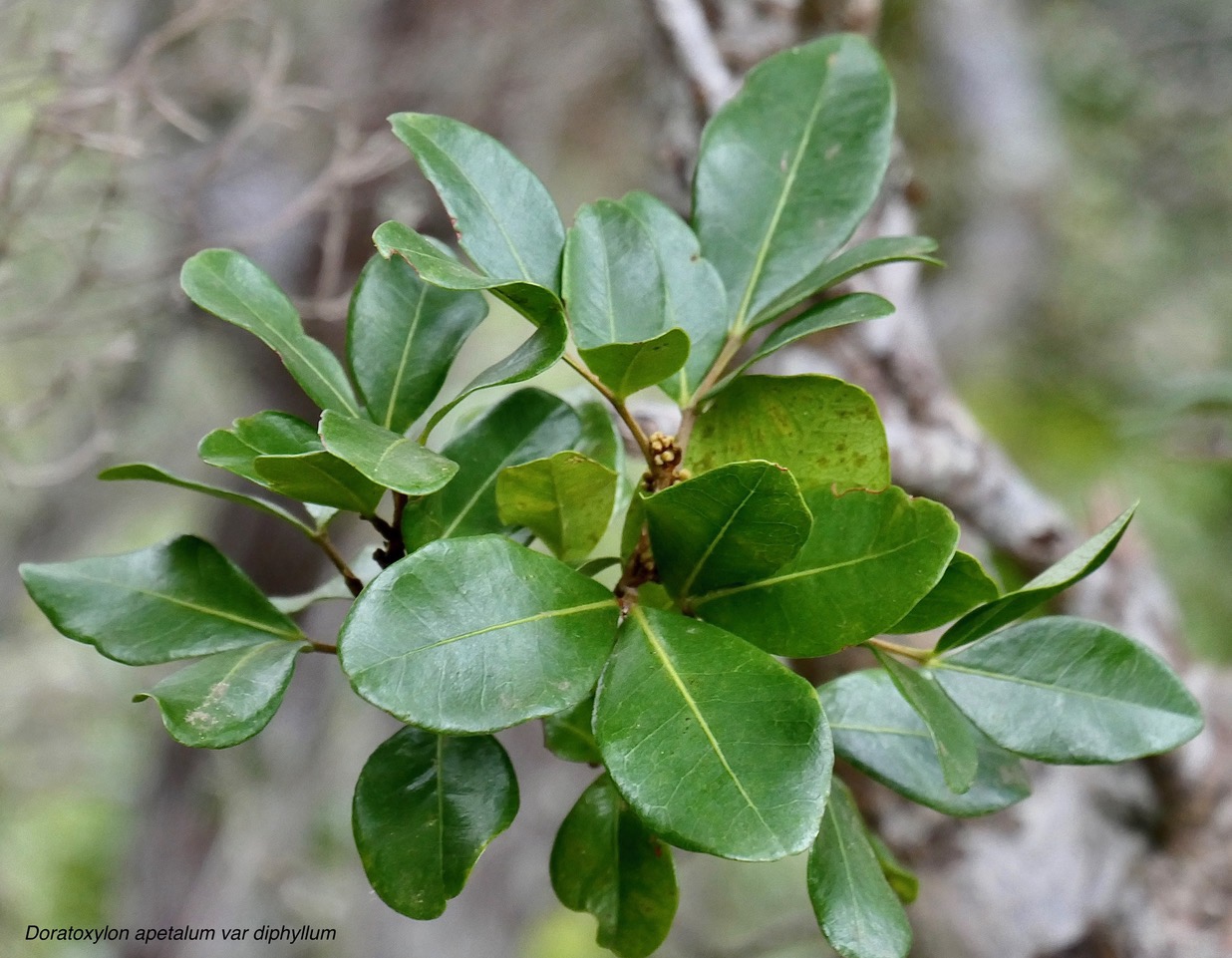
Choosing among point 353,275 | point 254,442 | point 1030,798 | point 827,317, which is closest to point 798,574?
point 827,317

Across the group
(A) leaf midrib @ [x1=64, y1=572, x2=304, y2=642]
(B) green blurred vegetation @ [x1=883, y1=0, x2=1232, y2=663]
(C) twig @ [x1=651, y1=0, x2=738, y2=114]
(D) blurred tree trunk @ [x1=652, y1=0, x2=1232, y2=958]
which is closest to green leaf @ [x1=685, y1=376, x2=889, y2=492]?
(A) leaf midrib @ [x1=64, y1=572, x2=304, y2=642]

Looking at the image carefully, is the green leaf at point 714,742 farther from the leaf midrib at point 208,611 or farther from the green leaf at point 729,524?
the leaf midrib at point 208,611

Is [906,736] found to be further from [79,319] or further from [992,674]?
[79,319]

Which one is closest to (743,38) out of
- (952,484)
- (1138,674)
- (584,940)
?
(952,484)

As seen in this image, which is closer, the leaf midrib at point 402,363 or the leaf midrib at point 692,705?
the leaf midrib at point 692,705

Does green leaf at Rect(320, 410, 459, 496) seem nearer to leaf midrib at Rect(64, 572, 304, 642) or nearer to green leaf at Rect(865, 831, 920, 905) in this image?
leaf midrib at Rect(64, 572, 304, 642)

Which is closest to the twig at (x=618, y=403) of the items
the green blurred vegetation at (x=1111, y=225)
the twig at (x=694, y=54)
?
the twig at (x=694, y=54)
